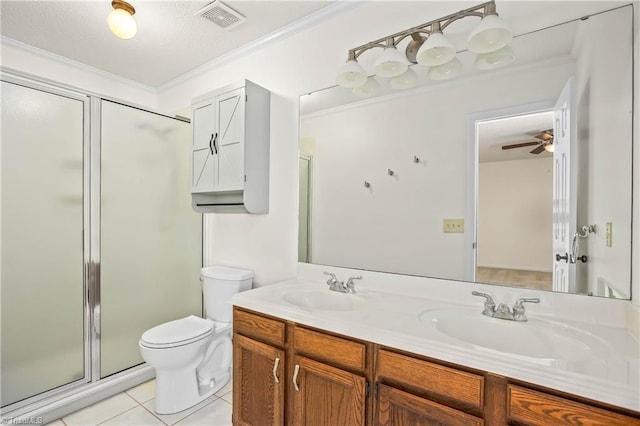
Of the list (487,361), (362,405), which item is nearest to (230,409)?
(362,405)

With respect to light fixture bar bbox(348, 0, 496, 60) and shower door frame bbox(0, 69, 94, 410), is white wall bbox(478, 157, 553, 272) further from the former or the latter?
shower door frame bbox(0, 69, 94, 410)

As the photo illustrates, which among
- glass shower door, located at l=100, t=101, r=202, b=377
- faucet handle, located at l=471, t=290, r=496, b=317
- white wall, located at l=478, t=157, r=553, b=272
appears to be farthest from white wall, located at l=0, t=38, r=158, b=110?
faucet handle, located at l=471, t=290, r=496, b=317

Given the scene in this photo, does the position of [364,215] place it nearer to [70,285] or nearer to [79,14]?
[70,285]

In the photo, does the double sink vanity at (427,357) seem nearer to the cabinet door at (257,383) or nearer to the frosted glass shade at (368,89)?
the cabinet door at (257,383)

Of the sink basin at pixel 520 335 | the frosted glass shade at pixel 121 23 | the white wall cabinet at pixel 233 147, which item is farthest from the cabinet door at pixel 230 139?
the sink basin at pixel 520 335

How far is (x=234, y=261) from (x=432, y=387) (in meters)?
1.79

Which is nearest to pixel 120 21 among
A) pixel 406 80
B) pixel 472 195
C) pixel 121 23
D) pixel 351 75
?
pixel 121 23

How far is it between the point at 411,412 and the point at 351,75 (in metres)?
1.59

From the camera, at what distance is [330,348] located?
127cm

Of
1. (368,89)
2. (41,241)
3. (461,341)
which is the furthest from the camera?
(41,241)

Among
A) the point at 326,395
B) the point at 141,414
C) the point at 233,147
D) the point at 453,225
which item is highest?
the point at 233,147

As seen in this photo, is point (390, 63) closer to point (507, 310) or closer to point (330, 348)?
point (507, 310)

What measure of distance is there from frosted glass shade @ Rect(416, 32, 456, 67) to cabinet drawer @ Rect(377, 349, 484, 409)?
1320 millimetres

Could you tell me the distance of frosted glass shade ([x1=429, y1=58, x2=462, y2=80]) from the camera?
1524mm
